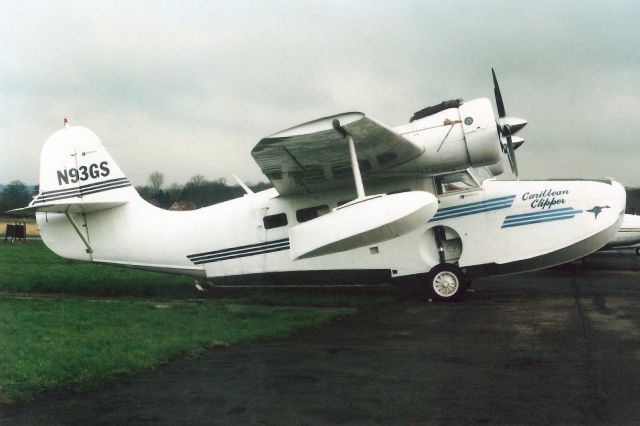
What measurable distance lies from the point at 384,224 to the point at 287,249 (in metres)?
3.03

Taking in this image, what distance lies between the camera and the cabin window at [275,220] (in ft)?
40.0

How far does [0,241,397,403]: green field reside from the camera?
606cm

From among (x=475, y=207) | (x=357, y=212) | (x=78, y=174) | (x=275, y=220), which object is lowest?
(x=475, y=207)

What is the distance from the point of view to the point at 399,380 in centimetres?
552

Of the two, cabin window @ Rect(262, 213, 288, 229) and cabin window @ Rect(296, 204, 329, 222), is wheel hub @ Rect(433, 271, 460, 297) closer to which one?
cabin window @ Rect(296, 204, 329, 222)

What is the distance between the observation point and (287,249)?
39.8ft

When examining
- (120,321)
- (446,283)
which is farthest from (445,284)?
(120,321)

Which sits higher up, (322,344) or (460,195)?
(460,195)

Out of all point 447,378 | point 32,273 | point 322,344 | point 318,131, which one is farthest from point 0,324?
point 32,273

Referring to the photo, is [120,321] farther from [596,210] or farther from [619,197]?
[619,197]

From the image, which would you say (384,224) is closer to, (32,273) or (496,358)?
(496,358)

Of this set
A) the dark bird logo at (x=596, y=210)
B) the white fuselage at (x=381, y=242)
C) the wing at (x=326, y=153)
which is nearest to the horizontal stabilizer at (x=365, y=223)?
the wing at (x=326, y=153)

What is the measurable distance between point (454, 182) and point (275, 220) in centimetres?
356

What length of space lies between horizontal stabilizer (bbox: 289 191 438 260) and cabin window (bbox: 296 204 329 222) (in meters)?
1.91
